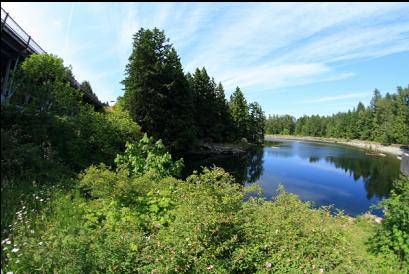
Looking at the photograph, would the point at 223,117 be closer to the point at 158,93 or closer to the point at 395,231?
the point at 158,93

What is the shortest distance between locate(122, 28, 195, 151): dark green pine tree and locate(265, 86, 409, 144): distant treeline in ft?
→ 206

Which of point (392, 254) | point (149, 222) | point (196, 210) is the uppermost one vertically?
point (196, 210)

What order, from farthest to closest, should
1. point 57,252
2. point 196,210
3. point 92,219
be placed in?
1. point 92,219
2. point 196,210
3. point 57,252

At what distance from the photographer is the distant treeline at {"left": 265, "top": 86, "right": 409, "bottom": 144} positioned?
246ft

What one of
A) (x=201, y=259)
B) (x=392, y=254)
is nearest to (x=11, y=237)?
(x=201, y=259)

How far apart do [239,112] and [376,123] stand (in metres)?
49.1

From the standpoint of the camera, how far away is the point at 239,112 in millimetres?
63844

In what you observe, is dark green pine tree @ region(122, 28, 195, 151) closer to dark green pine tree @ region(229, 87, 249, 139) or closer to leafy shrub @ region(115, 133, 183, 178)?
leafy shrub @ region(115, 133, 183, 178)

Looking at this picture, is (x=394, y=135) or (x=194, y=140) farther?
(x=394, y=135)

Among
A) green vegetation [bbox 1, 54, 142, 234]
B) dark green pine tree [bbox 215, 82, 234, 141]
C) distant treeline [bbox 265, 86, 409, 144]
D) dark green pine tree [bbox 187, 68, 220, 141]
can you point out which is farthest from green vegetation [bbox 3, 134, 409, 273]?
distant treeline [bbox 265, 86, 409, 144]

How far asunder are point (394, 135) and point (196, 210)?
8434 cm

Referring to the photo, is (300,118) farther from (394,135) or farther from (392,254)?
(392,254)

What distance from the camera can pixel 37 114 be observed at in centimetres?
495

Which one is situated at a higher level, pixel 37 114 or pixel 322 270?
pixel 37 114
